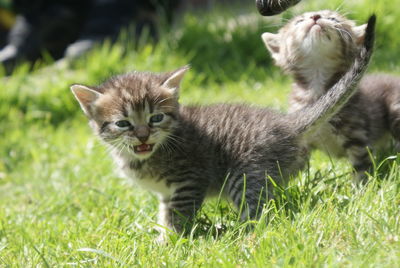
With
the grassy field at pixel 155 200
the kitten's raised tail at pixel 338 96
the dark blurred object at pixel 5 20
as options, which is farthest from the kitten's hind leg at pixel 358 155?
the dark blurred object at pixel 5 20

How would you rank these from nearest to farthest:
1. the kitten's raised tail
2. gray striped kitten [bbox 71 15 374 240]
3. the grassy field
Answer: the grassy field → the kitten's raised tail → gray striped kitten [bbox 71 15 374 240]

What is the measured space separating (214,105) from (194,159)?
529mm

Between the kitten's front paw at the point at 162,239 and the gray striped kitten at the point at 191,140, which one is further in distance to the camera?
the gray striped kitten at the point at 191,140

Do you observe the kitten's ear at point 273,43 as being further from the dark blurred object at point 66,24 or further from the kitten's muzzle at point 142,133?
the dark blurred object at point 66,24

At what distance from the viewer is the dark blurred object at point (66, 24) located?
8.48 metres

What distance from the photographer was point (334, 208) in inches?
110

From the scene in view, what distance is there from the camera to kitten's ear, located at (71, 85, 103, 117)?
3579 millimetres

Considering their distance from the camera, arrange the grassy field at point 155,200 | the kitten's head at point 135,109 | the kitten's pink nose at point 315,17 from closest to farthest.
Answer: the grassy field at point 155,200 → the kitten's head at point 135,109 → the kitten's pink nose at point 315,17

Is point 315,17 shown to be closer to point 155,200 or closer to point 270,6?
point 270,6

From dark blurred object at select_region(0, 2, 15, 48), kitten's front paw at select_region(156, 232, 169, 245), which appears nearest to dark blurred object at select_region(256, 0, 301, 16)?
kitten's front paw at select_region(156, 232, 169, 245)

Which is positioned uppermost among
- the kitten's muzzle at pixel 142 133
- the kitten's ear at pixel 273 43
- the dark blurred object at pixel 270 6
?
the dark blurred object at pixel 270 6

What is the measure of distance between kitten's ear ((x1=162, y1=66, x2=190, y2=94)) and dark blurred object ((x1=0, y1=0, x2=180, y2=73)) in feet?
14.0

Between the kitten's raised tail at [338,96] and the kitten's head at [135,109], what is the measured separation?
2.49 feet

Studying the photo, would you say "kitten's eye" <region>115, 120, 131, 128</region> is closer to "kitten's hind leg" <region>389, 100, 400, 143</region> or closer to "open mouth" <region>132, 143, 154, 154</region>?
"open mouth" <region>132, 143, 154, 154</region>
